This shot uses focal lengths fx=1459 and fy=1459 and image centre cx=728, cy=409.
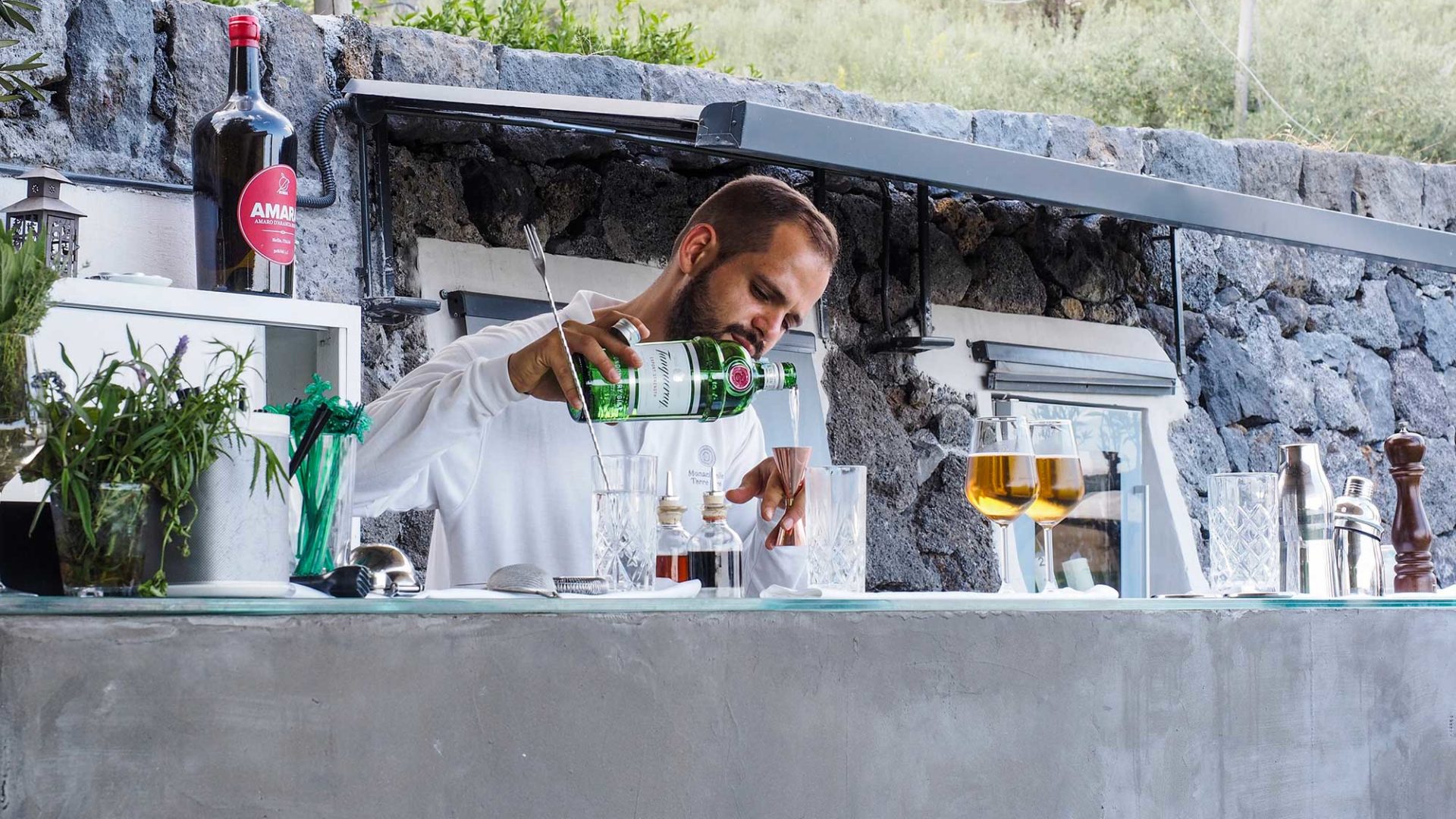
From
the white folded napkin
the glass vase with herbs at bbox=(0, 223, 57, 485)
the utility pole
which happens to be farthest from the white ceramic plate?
the utility pole

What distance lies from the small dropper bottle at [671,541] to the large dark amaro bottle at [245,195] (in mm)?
1270

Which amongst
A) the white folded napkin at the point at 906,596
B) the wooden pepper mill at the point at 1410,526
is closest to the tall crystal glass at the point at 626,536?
the white folded napkin at the point at 906,596

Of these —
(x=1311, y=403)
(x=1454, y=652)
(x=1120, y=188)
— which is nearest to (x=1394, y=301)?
(x=1311, y=403)

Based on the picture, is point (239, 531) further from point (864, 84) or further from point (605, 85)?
point (864, 84)

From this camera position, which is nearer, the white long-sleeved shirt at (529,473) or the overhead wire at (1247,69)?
the white long-sleeved shirt at (529,473)

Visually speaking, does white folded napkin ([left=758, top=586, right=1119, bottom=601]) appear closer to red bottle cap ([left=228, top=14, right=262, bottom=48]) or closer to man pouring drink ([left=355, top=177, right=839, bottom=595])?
man pouring drink ([left=355, top=177, right=839, bottom=595])

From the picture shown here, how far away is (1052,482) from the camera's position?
56.4 inches

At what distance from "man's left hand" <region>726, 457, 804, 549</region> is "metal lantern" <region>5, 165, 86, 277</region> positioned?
4.33 feet

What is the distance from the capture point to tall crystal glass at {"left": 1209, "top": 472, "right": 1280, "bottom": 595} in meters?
1.62

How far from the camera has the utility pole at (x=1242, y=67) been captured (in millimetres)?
9227

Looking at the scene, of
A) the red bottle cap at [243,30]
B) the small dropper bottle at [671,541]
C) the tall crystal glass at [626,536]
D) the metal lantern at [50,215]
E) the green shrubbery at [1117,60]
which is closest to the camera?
the tall crystal glass at [626,536]

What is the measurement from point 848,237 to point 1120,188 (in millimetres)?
728

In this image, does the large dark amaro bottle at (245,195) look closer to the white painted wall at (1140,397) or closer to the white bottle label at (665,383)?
the white bottle label at (665,383)

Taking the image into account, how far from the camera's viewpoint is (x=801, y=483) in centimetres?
158
